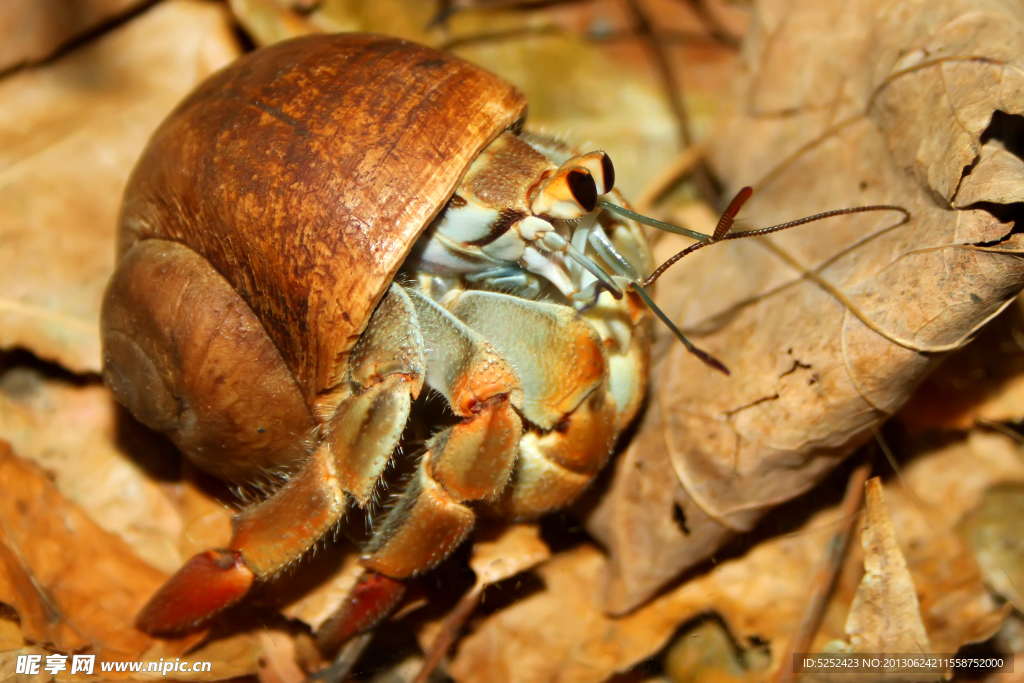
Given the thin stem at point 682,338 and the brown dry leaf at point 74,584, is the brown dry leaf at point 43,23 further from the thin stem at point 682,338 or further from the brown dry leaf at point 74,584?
the thin stem at point 682,338

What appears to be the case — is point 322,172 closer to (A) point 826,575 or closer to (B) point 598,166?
(B) point 598,166

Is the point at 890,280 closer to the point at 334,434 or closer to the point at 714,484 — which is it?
the point at 714,484

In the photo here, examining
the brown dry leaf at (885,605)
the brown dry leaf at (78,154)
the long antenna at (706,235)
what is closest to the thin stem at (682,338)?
the long antenna at (706,235)

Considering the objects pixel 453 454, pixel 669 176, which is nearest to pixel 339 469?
pixel 453 454

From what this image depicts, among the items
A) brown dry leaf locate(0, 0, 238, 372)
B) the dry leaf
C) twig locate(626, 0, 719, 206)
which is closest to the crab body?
brown dry leaf locate(0, 0, 238, 372)

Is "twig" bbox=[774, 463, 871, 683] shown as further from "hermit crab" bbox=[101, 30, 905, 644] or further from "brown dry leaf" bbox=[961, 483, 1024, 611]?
"hermit crab" bbox=[101, 30, 905, 644]
